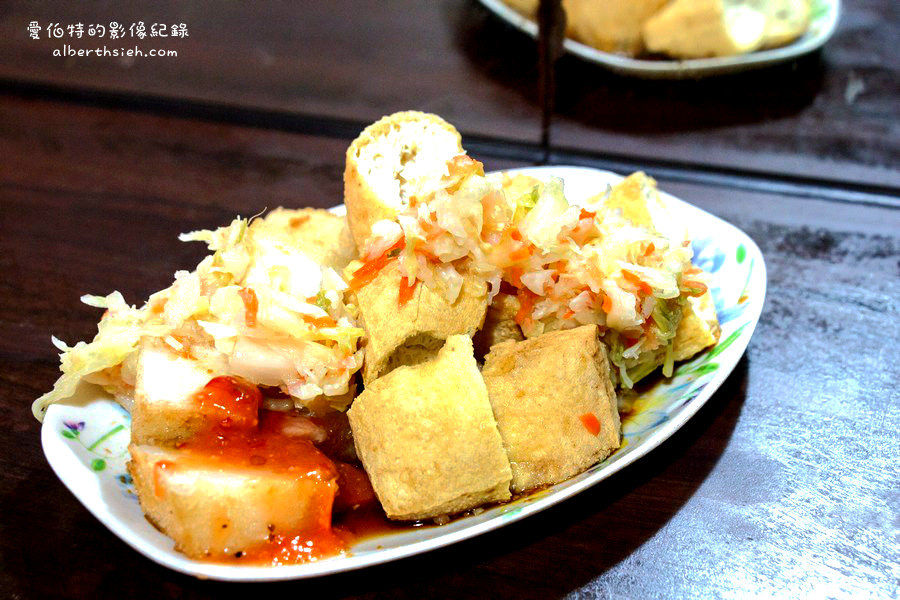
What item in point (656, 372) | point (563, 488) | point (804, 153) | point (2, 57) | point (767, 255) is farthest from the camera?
point (2, 57)

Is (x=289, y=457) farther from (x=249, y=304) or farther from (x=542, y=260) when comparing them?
(x=542, y=260)

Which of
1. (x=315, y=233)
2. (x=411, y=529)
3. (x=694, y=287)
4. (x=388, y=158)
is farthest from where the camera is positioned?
(x=315, y=233)

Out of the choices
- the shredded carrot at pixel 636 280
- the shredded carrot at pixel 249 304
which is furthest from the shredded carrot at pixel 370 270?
the shredded carrot at pixel 636 280

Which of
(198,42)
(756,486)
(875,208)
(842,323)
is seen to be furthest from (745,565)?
(198,42)

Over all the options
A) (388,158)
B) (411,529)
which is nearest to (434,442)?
(411,529)

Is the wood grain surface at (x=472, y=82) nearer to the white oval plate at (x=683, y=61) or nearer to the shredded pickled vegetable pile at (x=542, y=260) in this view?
the white oval plate at (x=683, y=61)

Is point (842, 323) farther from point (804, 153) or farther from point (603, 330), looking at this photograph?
point (804, 153)
